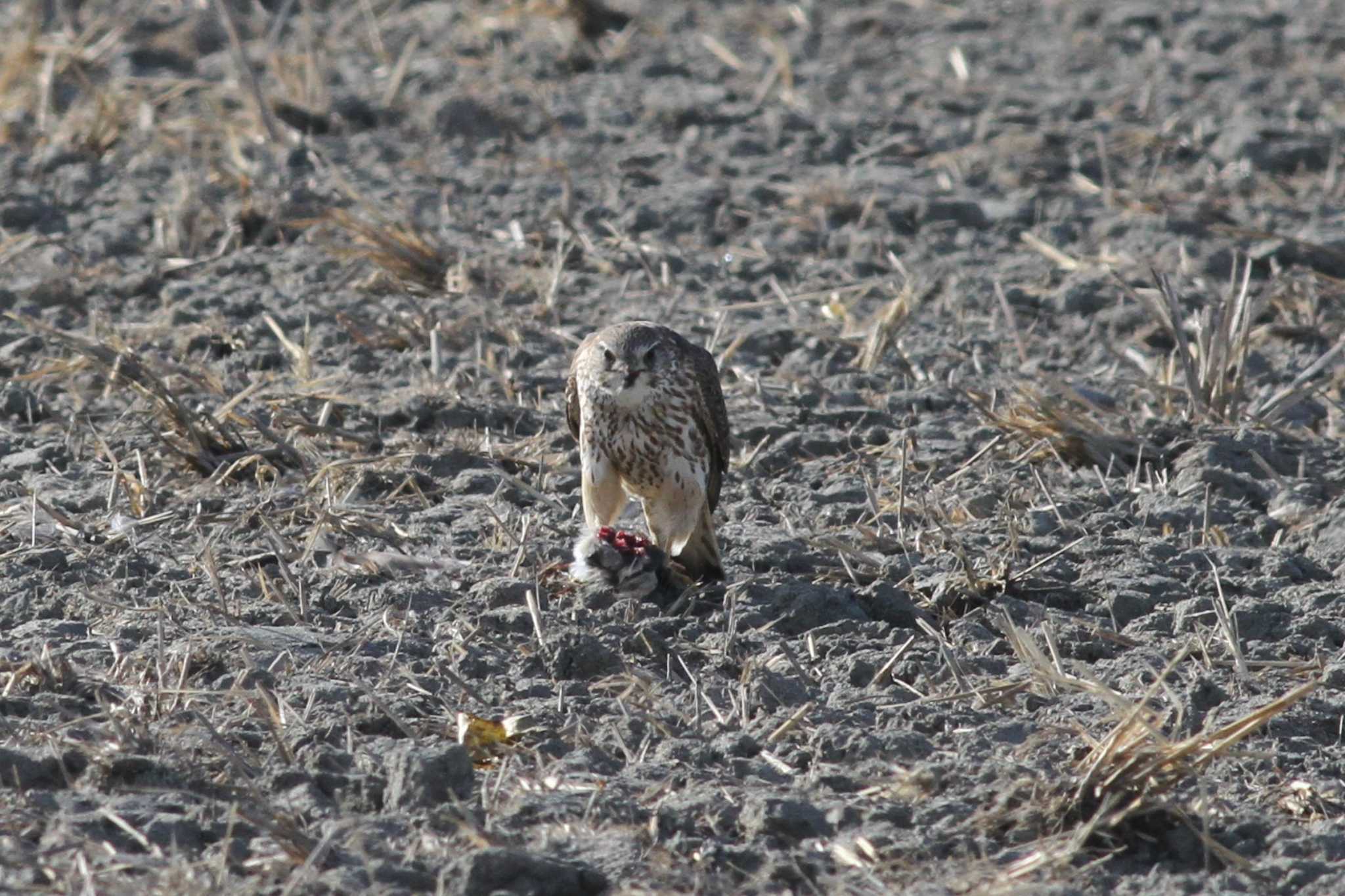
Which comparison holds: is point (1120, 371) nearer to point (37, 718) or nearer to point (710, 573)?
point (710, 573)

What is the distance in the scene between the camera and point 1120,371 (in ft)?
27.1

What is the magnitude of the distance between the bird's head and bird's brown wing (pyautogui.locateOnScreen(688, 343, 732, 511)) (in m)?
0.14

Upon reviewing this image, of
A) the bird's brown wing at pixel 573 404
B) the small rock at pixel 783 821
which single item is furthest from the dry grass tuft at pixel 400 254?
the small rock at pixel 783 821

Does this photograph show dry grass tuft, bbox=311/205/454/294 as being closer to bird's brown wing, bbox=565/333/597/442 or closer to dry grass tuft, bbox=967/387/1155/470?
bird's brown wing, bbox=565/333/597/442

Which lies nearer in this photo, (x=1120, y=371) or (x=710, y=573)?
(x=710, y=573)

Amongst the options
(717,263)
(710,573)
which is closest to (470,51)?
(717,263)

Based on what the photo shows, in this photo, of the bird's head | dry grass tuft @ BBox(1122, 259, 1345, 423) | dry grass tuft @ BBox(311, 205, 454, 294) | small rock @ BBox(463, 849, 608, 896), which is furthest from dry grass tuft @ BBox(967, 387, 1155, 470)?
small rock @ BBox(463, 849, 608, 896)

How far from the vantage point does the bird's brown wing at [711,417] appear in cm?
668

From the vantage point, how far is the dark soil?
4848 mm

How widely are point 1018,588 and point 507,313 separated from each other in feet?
9.64

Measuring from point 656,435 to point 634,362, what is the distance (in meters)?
0.28

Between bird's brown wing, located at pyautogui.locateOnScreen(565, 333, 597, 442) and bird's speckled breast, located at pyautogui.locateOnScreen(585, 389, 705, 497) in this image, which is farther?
bird's brown wing, located at pyautogui.locateOnScreen(565, 333, 597, 442)

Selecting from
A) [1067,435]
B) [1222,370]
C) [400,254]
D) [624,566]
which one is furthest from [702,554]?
[400,254]

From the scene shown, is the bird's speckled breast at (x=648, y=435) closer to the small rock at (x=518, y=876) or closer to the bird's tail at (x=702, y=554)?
the bird's tail at (x=702, y=554)
